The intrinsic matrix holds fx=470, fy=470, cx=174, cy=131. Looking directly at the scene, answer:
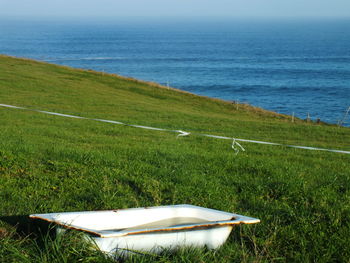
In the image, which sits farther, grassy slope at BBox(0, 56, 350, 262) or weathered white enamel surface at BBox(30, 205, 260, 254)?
grassy slope at BBox(0, 56, 350, 262)

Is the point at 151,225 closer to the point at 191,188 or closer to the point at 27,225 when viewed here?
the point at 27,225

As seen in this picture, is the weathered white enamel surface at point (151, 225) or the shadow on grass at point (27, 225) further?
the shadow on grass at point (27, 225)

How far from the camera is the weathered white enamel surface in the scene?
14.3 feet

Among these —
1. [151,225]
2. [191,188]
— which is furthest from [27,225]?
[191,188]

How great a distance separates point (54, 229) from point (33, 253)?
0.32 m

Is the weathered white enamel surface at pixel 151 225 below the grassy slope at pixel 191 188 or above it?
above

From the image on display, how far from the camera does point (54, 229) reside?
14.9 feet

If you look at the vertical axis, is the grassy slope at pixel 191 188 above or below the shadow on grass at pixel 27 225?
below

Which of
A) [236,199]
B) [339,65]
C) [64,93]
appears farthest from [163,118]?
[339,65]

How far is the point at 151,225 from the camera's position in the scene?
5312mm

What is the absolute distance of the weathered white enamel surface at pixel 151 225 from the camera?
14.3ft

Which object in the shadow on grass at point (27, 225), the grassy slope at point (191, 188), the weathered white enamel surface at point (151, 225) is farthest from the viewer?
the grassy slope at point (191, 188)

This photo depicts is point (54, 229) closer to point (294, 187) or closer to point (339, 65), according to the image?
point (294, 187)

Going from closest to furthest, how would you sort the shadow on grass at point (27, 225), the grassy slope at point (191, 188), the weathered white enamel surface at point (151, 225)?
the weathered white enamel surface at point (151, 225), the shadow on grass at point (27, 225), the grassy slope at point (191, 188)
